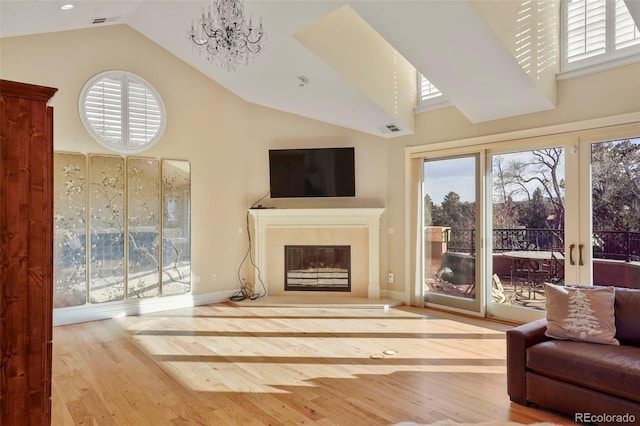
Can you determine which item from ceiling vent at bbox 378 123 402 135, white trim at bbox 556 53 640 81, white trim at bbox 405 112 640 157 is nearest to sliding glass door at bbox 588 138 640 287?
white trim at bbox 405 112 640 157

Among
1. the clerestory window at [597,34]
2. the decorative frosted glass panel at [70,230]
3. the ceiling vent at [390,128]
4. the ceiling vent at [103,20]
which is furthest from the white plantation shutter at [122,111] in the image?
the clerestory window at [597,34]

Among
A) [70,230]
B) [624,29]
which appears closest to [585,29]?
[624,29]

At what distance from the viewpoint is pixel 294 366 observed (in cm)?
366

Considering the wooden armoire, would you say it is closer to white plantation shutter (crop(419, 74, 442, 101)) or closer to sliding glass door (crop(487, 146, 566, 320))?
sliding glass door (crop(487, 146, 566, 320))

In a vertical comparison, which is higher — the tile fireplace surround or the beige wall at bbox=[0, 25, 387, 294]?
the beige wall at bbox=[0, 25, 387, 294]

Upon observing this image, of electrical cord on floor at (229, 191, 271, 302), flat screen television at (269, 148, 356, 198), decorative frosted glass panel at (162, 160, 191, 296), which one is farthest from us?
electrical cord on floor at (229, 191, 271, 302)

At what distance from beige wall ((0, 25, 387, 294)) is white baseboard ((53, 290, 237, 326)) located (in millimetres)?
133

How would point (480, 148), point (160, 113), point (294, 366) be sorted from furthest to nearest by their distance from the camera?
point (160, 113) < point (480, 148) < point (294, 366)

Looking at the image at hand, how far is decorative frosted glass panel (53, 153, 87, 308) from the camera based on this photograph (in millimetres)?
5012

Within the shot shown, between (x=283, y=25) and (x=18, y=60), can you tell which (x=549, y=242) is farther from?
(x=18, y=60)

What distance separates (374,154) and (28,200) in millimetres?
5125

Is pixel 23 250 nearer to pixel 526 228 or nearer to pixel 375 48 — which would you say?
pixel 375 48

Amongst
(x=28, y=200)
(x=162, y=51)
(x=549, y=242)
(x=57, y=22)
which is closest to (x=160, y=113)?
(x=162, y=51)

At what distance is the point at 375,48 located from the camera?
514 centimetres
